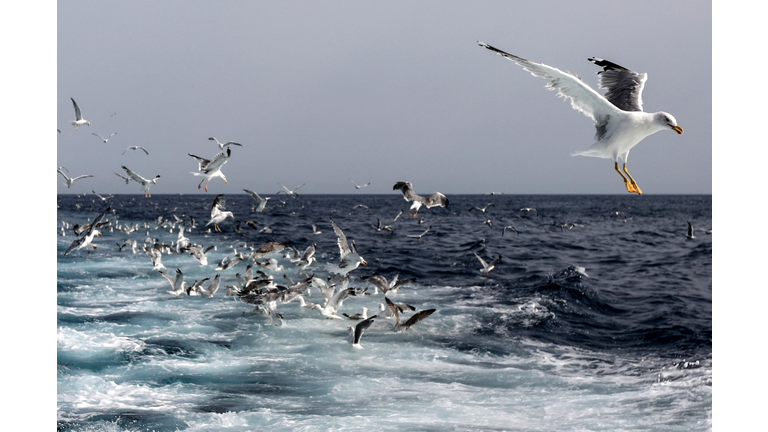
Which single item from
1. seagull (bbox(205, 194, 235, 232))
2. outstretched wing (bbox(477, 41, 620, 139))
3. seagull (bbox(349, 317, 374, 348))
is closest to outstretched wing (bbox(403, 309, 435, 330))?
seagull (bbox(349, 317, 374, 348))

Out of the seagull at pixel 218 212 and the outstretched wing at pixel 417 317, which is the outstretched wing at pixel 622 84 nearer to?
the outstretched wing at pixel 417 317

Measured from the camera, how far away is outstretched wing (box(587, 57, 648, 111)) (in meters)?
7.21

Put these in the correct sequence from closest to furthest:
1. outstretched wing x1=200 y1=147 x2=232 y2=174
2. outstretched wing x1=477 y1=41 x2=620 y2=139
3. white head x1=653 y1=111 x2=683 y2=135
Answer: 1. white head x1=653 y1=111 x2=683 y2=135
2. outstretched wing x1=477 y1=41 x2=620 y2=139
3. outstretched wing x1=200 y1=147 x2=232 y2=174

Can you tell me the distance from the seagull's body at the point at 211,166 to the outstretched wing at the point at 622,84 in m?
10.1

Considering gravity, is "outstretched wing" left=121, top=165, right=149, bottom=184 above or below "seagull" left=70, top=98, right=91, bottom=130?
below

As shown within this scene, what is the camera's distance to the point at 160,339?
1212 centimetres

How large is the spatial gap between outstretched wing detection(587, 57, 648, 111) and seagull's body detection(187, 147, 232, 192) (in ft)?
33.1

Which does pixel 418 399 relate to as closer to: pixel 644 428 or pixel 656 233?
pixel 644 428

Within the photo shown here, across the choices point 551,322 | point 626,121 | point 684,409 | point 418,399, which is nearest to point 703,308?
A: point 551,322

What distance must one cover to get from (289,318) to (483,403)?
672cm

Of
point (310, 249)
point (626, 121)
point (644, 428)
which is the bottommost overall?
point (644, 428)

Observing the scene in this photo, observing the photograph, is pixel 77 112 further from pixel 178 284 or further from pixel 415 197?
pixel 415 197

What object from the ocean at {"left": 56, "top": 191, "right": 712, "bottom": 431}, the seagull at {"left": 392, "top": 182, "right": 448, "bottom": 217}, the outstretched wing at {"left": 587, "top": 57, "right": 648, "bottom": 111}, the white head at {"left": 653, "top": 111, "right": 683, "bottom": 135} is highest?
the outstretched wing at {"left": 587, "top": 57, "right": 648, "bottom": 111}

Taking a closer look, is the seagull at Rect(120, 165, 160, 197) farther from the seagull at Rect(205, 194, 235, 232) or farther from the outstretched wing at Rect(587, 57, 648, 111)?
the outstretched wing at Rect(587, 57, 648, 111)
